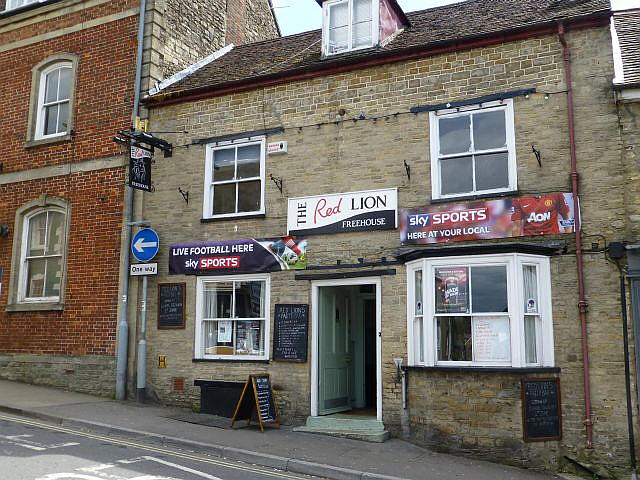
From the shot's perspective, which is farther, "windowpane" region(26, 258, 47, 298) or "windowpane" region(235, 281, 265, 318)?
"windowpane" region(26, 258, 47, 298)

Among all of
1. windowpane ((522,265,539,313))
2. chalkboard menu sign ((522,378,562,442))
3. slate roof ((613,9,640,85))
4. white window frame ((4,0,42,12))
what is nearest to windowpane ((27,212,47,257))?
white window frame ((4,0,42,12))

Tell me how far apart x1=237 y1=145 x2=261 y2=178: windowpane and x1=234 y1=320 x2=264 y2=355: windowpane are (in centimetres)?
282

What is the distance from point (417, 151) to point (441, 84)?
1212 millimetres

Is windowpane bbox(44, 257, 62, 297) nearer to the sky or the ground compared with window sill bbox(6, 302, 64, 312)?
nearer to the sky

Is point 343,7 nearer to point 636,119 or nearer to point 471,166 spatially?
point 471,166

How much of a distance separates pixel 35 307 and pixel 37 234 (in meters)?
1.71

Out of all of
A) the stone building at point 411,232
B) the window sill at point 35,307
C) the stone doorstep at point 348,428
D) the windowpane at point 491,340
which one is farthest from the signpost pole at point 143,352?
the windowpane at point 491,340

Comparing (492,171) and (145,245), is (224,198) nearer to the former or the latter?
(145,245)

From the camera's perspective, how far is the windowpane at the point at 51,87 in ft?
51.0

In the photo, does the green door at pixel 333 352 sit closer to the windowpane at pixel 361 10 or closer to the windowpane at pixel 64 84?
the windowpane at pixel 361 10

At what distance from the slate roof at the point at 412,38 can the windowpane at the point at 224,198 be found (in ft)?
6.64

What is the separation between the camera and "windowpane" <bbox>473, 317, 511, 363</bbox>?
9867 mm

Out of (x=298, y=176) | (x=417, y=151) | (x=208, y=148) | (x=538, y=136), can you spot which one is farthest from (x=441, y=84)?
(x=208, y=148)

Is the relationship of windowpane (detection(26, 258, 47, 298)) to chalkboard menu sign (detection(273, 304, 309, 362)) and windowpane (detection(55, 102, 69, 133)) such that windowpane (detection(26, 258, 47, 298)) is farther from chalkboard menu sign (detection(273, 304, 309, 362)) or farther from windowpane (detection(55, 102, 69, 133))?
chalkboard menu sign (detection(273, 304, 309, 362))
